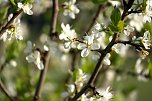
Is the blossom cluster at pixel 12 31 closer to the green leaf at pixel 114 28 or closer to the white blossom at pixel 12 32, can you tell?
the white blossom at pixel 12 32

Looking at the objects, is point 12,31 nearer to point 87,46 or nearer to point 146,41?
point 87,46

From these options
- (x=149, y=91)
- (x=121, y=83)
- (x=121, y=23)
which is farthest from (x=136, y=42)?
(x=149, y=91)

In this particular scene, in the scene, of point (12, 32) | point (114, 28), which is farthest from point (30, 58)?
point (114, 28)

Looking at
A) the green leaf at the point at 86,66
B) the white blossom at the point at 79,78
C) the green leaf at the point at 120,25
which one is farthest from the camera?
the green leaf at the point at 86,66

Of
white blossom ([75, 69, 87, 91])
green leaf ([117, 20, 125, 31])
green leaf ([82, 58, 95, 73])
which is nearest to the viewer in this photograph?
green leaf ([117, 20, 125, 31])

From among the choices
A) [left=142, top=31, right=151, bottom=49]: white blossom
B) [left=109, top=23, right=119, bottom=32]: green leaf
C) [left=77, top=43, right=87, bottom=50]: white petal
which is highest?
[left=109, top=23, right=119, bottom=32]: green leaf

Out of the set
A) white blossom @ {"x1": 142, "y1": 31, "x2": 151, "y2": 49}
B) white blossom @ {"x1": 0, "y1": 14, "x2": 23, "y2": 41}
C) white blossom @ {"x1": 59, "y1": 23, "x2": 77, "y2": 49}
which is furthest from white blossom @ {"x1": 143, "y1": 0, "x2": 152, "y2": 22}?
white blossom @ {"x1": 0, "y1": 14, "x2": 23, "y2": 41}

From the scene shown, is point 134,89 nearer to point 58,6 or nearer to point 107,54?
point 58,6

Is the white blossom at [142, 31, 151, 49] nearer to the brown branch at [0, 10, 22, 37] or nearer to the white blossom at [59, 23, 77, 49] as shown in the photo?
the white blossom at [59, 23, 77, 49]

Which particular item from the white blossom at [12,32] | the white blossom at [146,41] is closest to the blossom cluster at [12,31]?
the white blossom at [12,32]

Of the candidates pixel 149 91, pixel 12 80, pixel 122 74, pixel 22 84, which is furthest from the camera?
pixel 149 91

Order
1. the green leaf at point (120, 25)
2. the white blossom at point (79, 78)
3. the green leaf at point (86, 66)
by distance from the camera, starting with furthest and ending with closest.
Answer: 1. the green leaf at point (86, 66)
2. the white blossom at point (79, 78)
3. the green leaf at point (120, 25)
